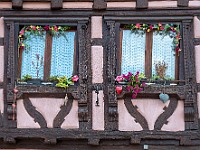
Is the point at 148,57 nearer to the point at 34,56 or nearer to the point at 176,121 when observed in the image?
the point at 176,121

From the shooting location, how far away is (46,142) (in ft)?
32.6

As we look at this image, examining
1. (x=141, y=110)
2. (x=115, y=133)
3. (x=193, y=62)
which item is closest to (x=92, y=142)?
(x=115, y=133)

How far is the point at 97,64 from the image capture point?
1028 cm

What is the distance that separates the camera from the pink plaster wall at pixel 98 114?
10.0 metres

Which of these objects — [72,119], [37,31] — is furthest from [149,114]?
[37,31]

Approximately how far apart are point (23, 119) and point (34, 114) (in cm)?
22

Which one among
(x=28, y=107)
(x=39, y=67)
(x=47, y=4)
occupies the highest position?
(x=47, y=4)

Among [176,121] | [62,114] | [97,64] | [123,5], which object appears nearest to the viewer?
[176,121]

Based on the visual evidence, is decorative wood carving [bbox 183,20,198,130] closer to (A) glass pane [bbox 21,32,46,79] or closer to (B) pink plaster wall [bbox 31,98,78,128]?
(B) pink plaster wall [bbox 31,98,78,128]

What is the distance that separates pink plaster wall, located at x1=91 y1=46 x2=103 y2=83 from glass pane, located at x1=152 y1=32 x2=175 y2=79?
0.98m

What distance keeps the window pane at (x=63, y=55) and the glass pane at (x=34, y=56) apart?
22cm

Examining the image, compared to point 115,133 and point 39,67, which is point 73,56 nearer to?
point 39,67

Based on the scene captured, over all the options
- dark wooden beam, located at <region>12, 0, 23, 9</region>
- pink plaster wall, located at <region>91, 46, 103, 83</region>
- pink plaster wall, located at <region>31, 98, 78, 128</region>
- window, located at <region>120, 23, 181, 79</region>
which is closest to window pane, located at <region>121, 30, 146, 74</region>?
window, located at <region>120, 23, 181, 79</region>

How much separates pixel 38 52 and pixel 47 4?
0.93 meters
